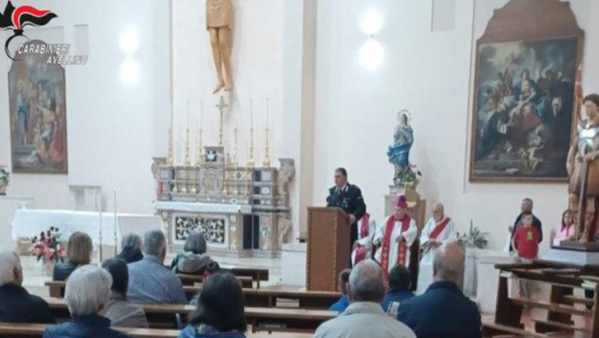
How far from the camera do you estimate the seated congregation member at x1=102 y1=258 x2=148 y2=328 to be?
2869 millimetres

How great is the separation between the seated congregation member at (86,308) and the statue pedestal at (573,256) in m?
4.15

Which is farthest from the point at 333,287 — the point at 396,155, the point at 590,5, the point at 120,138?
the point at 120,138

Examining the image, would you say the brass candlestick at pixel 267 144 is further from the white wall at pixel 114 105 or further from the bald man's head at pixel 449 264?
the bald man's head at pixel 449 264

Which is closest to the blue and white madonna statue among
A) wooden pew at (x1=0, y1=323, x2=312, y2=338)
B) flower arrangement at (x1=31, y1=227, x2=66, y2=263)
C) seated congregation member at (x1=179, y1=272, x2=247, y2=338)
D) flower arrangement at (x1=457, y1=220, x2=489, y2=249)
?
flower arrangement at (x1=457, y1=220, x2=489, y2=249)

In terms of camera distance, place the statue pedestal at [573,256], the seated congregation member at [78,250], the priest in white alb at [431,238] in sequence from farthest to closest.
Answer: the priest in white alb at [431,238] < the statue pedestal at [573,256] < the seated congregation member at [78,250]

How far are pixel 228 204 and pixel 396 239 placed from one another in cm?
397

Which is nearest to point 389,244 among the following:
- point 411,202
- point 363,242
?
point 363,242

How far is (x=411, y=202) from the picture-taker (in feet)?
28.0

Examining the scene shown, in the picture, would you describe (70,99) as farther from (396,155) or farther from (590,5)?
(590,5)

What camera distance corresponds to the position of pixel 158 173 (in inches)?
425

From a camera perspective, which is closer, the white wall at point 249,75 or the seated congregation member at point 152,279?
the seated congregation member at point 152,279

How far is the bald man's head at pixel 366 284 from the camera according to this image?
2.25 metres

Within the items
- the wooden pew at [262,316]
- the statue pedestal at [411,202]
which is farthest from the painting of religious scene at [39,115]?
the wooden pew at [262,316]

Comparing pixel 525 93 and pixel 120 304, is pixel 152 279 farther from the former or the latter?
pixel 525 93
